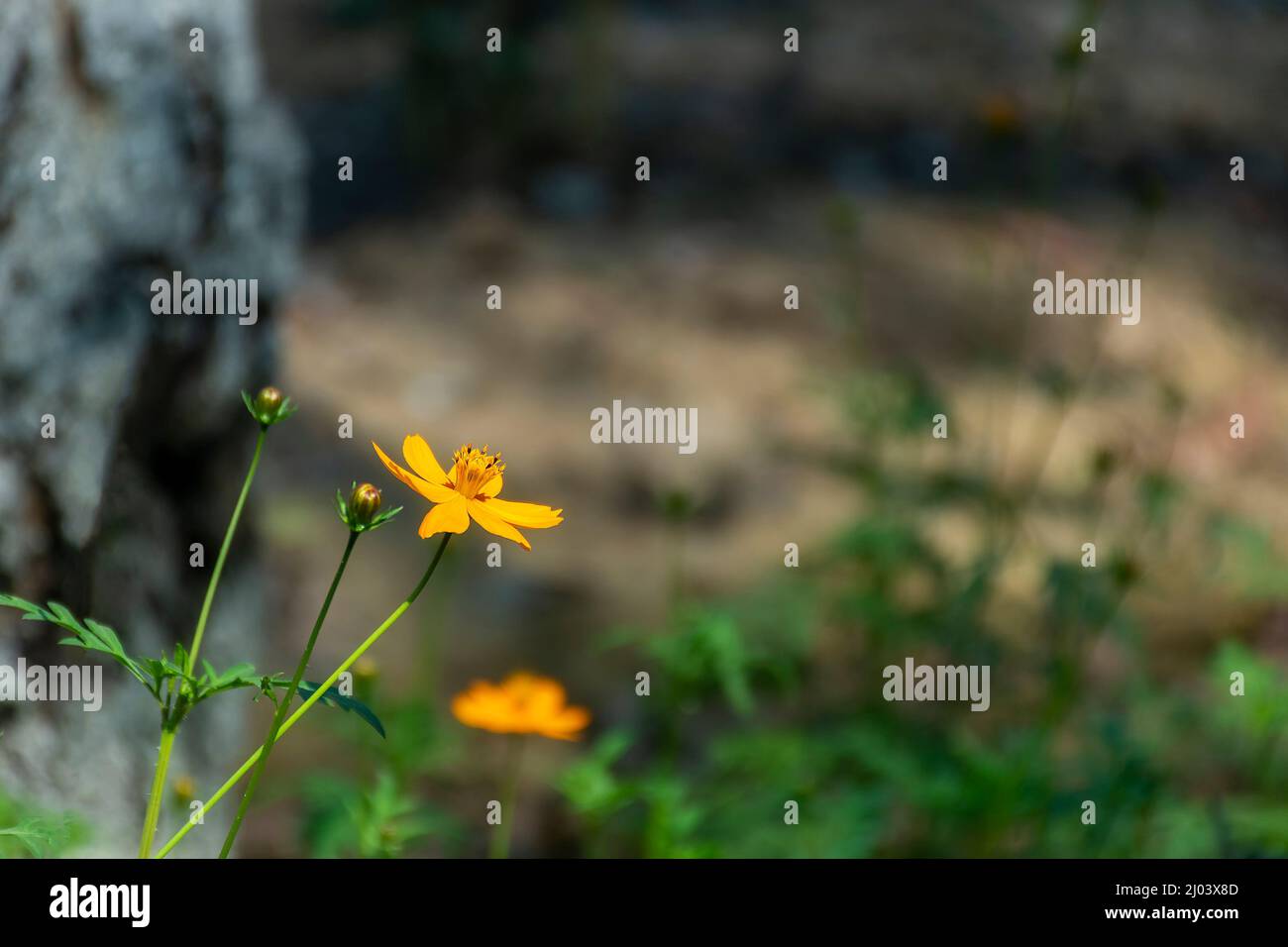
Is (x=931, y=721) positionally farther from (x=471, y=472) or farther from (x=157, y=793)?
(x=157, y=793)

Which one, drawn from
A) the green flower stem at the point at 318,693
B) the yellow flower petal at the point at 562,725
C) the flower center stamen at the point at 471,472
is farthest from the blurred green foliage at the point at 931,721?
the green flower stem at the point at 318,693

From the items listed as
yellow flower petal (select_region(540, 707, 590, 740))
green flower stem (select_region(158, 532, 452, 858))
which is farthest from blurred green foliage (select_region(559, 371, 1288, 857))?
green flower stem (select_region(158, 532, 452, 858))

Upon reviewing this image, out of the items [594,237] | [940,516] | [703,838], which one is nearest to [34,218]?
[703,838]

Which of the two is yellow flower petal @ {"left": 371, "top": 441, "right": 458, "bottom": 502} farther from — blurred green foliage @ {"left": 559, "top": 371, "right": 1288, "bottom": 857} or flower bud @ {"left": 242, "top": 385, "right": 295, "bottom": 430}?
blurred green foliage @ {"left": 559, "top": 371, "right": 1288, "bottom": 857}

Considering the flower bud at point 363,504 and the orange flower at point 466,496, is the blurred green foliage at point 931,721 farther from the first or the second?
the flower bud at point 363,504

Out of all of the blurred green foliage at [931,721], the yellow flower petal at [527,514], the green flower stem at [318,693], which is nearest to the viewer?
the green flower stem at [318,693]
